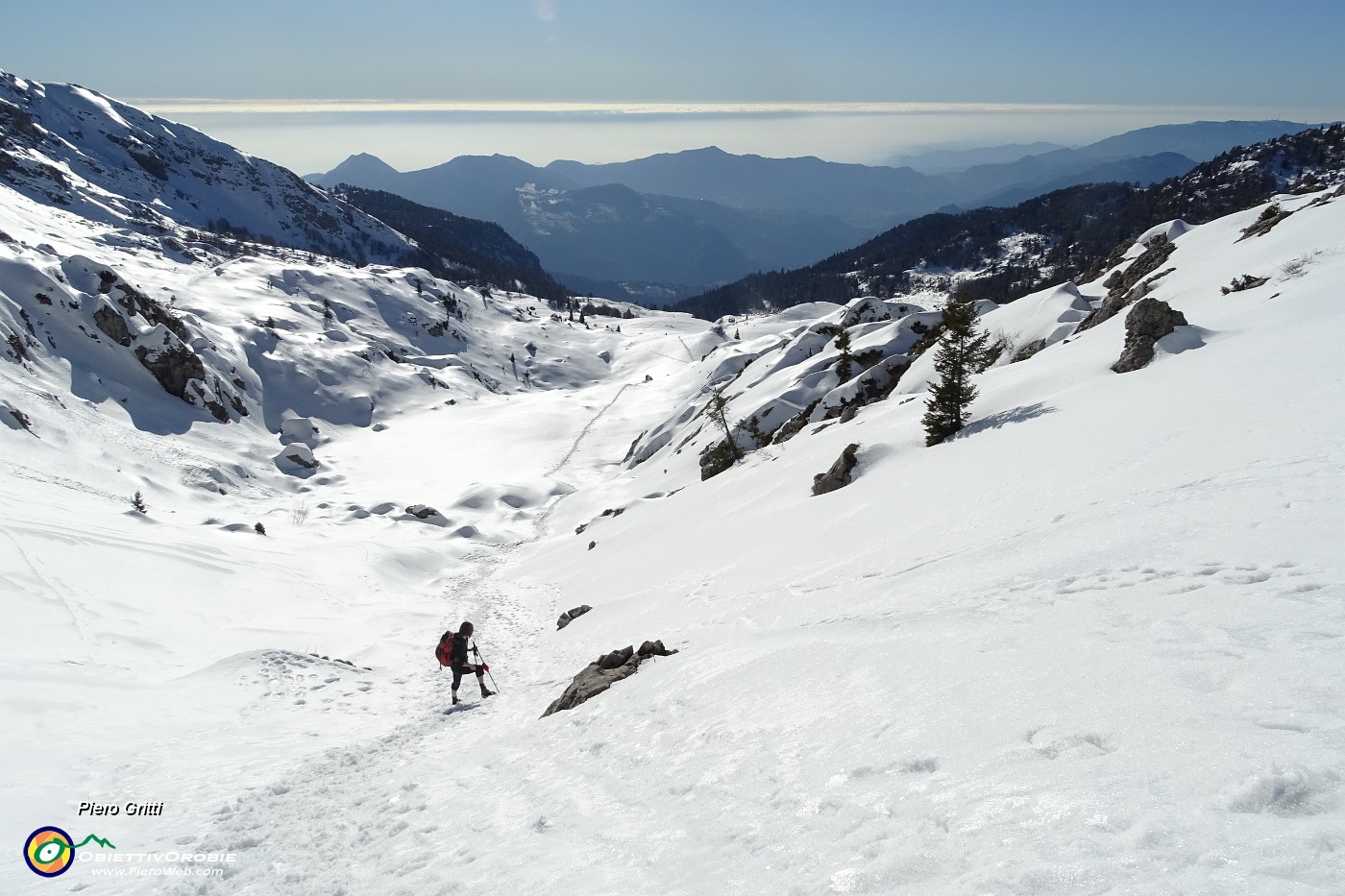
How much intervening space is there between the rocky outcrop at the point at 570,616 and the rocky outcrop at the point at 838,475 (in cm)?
1003

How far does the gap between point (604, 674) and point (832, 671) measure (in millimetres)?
6409

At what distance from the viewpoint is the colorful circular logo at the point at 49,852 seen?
26.4 ft

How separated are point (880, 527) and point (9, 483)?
4469 cm

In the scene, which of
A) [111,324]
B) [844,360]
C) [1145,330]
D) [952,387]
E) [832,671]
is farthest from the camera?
[111,324]

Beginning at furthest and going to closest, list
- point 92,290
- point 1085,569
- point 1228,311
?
1. point 92,290
2. point 1228,311
3. point 1085,569

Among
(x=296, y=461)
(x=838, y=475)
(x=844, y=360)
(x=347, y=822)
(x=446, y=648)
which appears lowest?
(x=347, y=822)

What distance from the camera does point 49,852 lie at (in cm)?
837

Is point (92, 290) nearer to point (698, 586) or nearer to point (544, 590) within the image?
point (544, 590)

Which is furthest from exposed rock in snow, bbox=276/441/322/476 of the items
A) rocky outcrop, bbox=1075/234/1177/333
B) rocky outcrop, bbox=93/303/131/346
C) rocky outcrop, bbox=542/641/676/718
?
rocky outcrop, bbox=1075/234/1177/333

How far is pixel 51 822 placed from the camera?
887 centimetres

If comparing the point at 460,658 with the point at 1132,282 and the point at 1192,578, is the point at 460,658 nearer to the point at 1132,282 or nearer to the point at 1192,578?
the point at 1192,578

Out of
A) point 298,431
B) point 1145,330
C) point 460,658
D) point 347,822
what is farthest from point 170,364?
point 1145,330

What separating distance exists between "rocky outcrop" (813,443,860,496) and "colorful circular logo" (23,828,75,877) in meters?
21.3

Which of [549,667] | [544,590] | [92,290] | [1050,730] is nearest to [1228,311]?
[1050,730]
